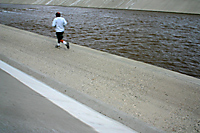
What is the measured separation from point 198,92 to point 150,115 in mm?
2152

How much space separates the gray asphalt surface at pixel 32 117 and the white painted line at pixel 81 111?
0.26 metres

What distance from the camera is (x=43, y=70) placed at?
693cm

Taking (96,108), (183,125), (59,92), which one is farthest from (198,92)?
(59,92)

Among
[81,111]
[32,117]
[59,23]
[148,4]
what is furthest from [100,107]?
[148,4]

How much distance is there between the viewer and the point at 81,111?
4406 millimetres

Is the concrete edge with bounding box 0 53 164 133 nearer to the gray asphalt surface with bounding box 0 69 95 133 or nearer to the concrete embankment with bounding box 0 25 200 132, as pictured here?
the concrete embankment with bounding box 0 25 200 132

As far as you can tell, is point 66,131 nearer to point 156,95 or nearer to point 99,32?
point 156,95

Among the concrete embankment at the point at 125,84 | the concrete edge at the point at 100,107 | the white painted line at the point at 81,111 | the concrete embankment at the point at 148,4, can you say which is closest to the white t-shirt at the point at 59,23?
the concrete embankment at the point at 125,84

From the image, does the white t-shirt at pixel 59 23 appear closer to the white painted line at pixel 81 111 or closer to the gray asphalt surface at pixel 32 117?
the white painted line at pixel 81 111

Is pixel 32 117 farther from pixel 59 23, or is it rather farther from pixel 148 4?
pixel 148 4

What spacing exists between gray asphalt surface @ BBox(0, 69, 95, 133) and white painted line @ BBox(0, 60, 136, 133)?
262mm

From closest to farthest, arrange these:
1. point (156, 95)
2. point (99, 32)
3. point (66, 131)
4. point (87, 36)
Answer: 1. point (66, 131)
2. point (156, 95)
3. point (87, 36)
4. point (99, 32)

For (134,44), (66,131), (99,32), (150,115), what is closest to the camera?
(66,131)

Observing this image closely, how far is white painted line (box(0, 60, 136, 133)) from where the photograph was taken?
3880mm
